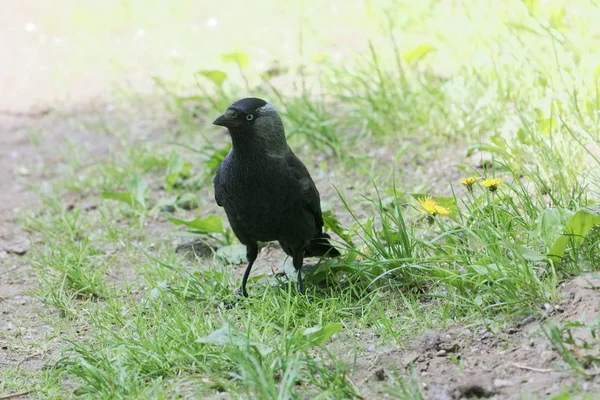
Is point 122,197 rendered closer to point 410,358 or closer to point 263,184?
point 263,184

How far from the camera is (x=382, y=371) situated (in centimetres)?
290

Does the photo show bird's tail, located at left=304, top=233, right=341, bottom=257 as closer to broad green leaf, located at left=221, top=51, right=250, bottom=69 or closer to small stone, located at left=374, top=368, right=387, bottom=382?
small stone, located at left=374, top=368, right=387, bottom=382

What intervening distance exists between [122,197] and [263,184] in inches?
68.1

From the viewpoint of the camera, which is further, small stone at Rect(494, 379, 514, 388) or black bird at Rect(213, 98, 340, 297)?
black bird at Rect(213, 98, 340, 297)

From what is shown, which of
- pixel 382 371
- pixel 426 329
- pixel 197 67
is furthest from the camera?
pixel 197 67

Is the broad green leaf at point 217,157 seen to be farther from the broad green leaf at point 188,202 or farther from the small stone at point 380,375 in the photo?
the small stone at point 380,375

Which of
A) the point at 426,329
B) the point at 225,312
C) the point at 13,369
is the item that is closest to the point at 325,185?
the point at 225,312

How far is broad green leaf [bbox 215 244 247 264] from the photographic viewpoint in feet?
14.3

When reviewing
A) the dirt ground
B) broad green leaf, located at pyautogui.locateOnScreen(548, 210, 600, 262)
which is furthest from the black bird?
broad green leaf, located at pyautogui.locateOnScreen(548, 210, 600, 262)

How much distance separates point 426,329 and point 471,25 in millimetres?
3427

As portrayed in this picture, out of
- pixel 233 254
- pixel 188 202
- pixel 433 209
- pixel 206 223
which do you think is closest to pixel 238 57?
pixel 188 202

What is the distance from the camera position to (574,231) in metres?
3.08

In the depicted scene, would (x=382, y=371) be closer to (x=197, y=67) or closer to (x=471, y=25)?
(x=471, y=25)

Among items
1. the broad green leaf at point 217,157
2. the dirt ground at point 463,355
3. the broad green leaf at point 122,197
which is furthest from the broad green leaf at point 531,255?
the broad green leaf at point 122,197
